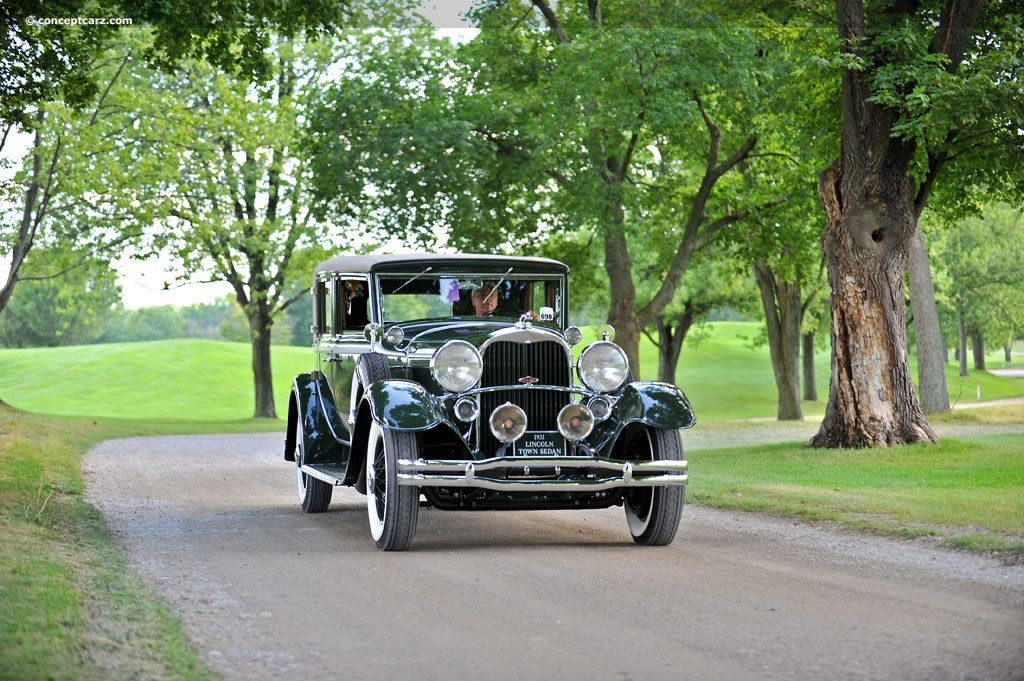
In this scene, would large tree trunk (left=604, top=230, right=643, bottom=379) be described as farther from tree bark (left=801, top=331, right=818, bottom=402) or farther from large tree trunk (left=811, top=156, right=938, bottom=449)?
tree bark (left=801, top=331, right=818, bottom=402)

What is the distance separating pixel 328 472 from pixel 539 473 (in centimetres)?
248

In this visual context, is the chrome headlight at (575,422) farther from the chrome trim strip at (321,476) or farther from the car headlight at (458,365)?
the chrome trim strip at (321,476)

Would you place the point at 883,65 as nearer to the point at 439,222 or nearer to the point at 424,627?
the point at 439,222

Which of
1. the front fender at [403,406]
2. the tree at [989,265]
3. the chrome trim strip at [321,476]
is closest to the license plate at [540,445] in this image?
the front fender at [403,406]

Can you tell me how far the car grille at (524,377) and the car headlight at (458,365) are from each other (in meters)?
0.14

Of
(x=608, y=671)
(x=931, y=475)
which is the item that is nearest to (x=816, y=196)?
(x=931, y=475)

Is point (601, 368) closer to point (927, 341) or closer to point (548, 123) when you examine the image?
point (548, 123)

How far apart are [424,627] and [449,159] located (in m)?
16.8

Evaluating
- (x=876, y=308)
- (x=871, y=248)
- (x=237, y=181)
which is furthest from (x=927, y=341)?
(x=237, y=181)

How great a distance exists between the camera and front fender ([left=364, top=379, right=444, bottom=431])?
851cm

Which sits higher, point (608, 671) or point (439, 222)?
point (439, 222)

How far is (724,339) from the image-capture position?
79250 millimetres

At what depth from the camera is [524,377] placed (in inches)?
356

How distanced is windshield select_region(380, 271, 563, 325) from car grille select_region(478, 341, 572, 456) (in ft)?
4.48
